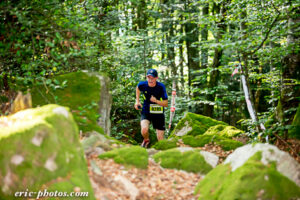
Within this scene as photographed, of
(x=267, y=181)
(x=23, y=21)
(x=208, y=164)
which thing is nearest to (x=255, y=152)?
(x=267, y=181)

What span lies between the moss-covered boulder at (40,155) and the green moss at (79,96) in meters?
1.78

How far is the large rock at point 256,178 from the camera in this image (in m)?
3.45

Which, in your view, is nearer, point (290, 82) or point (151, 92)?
point (290, 82)

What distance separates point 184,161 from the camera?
5020mm

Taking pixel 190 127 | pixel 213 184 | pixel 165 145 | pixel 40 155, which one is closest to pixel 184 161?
pixel 213 184

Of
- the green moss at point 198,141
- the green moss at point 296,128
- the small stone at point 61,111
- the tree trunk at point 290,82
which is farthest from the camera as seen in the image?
the green moss at point 198,141

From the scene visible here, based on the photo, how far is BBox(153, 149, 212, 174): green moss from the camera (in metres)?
4.91

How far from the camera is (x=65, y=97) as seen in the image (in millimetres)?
5617

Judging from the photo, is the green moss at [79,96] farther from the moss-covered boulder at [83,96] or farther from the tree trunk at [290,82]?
the tree trunk at [290,82]

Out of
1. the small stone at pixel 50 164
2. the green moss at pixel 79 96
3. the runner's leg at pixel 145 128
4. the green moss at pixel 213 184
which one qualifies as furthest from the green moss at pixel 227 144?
the small stone at pixel 50 164

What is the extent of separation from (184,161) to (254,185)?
1.70 metres

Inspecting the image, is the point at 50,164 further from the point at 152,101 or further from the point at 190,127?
the point at 190,127

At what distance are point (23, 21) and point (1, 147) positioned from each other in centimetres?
230

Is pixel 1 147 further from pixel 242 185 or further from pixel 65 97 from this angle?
pixel 242 185
